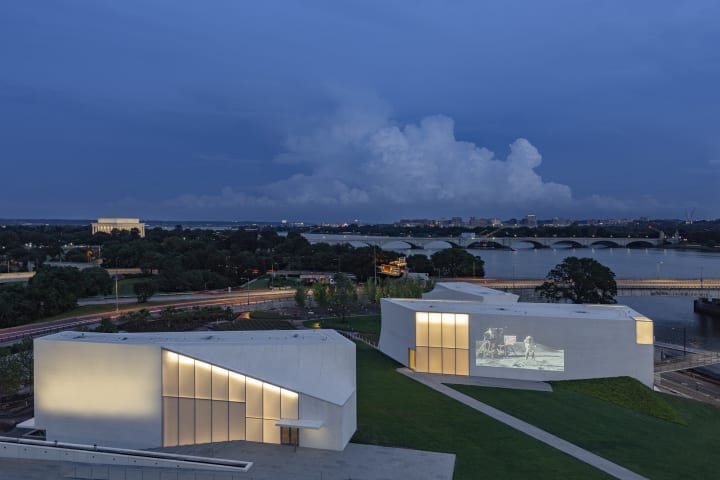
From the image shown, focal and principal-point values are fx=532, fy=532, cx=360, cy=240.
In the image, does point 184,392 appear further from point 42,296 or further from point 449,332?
point 42,296

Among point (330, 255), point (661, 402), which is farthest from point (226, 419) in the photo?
point (330, 255)

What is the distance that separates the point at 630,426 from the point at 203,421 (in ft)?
58.5

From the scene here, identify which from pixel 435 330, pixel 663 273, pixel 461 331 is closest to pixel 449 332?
pixel 461 331

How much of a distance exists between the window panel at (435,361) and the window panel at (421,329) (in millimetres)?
598

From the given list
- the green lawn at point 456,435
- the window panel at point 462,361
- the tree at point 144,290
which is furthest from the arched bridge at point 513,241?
the green lawn at point 456,435

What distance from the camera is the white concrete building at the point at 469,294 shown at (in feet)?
126

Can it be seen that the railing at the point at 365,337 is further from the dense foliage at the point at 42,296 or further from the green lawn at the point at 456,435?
the dense foliage at the point at 42,296

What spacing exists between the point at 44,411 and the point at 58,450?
9.52ft

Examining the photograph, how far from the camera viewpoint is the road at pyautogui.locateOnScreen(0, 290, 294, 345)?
3869 centimetres

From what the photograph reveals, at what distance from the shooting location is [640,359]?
29.0 m

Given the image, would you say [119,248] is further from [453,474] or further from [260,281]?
[453,474]

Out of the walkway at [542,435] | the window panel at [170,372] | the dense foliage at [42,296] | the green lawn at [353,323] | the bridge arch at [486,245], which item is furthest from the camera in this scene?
the bridge arch at [486,245]

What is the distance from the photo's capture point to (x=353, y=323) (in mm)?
46781

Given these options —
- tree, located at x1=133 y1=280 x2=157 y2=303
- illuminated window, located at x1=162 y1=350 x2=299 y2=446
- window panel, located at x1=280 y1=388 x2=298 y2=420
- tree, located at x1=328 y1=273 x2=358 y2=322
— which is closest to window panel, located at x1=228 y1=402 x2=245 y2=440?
illuminated window, located at x1=162 y1=350 x2=299 y2=446
